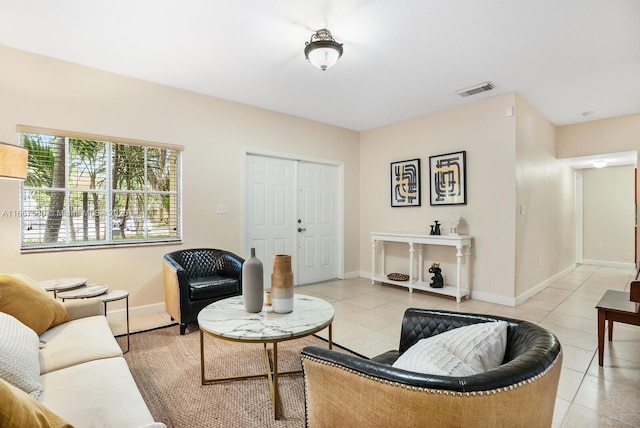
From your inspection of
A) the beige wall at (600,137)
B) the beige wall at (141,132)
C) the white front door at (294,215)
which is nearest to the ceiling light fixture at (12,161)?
the beige wall at (141,132)

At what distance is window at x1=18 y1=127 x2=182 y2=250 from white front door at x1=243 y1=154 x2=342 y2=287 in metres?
1.04

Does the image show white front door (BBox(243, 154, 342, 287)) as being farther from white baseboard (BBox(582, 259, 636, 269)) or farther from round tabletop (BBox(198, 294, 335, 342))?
white baseboard (BBox(582, 259, 636, 269))

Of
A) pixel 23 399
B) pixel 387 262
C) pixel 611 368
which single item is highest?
pixel 23 399

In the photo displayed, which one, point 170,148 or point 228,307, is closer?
point 228,307

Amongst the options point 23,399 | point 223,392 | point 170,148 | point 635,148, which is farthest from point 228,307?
point 635,148

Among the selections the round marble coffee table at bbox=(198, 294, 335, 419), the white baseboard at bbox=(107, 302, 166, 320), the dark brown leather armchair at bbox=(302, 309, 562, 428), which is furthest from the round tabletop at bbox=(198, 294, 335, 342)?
the white baseboard at bbox=(107, 302, 166, 320)

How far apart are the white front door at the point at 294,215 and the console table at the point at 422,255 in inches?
31.9

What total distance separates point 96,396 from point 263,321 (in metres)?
0.86

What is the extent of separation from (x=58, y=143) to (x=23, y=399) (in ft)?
10.6

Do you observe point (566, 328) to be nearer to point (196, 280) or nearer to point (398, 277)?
point (398, 277)

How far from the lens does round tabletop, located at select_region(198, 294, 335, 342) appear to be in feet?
5.66

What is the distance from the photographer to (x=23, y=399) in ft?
2.56

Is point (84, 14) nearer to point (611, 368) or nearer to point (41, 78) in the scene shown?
point (41, 78)

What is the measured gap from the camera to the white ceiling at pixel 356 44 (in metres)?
2.33
